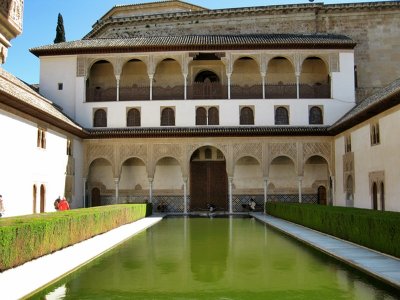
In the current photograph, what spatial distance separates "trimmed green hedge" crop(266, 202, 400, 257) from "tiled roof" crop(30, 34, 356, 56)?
38.4 ft

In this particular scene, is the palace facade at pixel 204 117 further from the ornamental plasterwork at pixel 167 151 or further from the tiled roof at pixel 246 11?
the tiled roof at pixel 246 11

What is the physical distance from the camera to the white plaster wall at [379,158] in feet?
60.1

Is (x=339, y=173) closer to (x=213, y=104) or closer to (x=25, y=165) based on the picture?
(x=213, y=104)

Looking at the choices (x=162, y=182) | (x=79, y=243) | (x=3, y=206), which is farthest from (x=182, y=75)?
(x=79, y=243)

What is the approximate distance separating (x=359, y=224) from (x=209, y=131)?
15469 mm

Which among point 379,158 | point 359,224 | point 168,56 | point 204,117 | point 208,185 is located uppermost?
point 168,56

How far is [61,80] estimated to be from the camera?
2927 cm

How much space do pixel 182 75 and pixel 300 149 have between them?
8.83 meters

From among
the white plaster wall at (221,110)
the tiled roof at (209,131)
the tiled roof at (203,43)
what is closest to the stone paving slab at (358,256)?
the tiled roof at (209,131)

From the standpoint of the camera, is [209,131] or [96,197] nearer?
[209,131]

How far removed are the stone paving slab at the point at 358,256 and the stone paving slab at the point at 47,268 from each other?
18.2 ft

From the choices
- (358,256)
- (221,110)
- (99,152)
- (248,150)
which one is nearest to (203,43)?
(221,110)

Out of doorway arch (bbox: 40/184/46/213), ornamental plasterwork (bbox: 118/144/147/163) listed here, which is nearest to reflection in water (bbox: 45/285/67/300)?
doorway arch (bbox: 40/184/46/213)

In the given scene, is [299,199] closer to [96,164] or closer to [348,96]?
[348,96]
